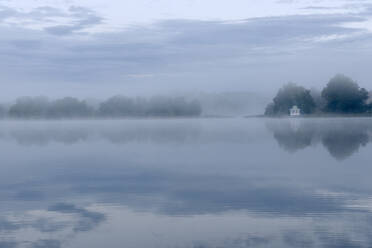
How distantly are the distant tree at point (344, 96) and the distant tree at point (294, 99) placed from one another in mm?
5363

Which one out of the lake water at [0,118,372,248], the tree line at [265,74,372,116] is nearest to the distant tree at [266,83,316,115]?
the tree line at [265,74,372,116]

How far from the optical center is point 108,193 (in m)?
21.3

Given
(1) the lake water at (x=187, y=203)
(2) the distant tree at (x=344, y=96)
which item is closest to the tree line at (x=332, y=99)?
(2) the distant tree at (x=344, y=96)

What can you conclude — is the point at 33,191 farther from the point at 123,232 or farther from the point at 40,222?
the point at 123,232

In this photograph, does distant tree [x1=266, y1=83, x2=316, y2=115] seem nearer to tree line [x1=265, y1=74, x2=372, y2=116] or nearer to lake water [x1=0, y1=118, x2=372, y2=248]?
tree line [x1=265, y1=74, x2=372, y2=116]

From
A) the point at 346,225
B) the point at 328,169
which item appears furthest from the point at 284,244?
the point at 328,169

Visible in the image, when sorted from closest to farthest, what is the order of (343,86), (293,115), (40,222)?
(40,222), (343,86), (293,115)

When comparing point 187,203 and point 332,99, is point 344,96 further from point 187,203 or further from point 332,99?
point 187,203

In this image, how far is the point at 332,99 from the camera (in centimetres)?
16000

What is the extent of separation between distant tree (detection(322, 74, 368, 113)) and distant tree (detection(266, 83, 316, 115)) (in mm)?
5363

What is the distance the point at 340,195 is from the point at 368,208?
262 cm

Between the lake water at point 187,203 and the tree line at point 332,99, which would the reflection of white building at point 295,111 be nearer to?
the tree line at point 332,99

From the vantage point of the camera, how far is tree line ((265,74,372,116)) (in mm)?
154500

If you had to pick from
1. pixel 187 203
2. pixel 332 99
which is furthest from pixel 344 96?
pixel 187 203
